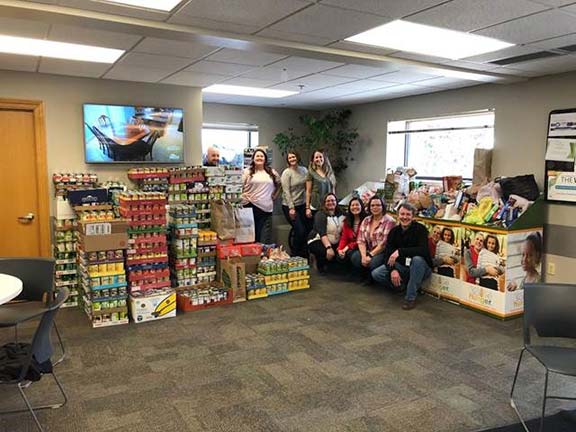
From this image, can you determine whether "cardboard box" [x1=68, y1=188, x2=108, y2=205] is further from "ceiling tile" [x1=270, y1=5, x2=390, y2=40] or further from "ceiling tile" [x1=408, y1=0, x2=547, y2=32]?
"ceiling tile" [x1=408, y1=0, x2=547, y2=32]

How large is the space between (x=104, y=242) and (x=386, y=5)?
2959 mm

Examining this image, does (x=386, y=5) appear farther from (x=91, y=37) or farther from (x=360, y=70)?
(x=91, y=37)

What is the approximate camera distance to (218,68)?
15.3 feet

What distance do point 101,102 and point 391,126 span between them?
4.00 metres

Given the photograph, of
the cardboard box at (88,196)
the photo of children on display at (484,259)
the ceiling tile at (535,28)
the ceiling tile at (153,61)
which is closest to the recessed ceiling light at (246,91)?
the ceiling tile at (153,61)

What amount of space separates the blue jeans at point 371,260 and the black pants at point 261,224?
1.28 m

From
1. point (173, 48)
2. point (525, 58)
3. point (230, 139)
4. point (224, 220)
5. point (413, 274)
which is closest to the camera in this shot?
point (173, 48)

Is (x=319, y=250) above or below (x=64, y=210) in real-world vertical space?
below

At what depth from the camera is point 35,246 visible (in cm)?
496

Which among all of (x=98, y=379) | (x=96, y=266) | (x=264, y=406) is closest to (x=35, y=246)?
(x=96, y=266)

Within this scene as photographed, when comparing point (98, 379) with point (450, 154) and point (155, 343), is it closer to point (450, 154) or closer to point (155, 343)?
point (155, 343)

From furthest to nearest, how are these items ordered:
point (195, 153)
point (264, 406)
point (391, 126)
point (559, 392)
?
point (391, 126), point (195, 153), point (559, 392), point (264, 406)

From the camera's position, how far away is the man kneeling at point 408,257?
15.5 ft

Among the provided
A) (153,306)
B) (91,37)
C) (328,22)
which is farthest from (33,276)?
(328,22)
